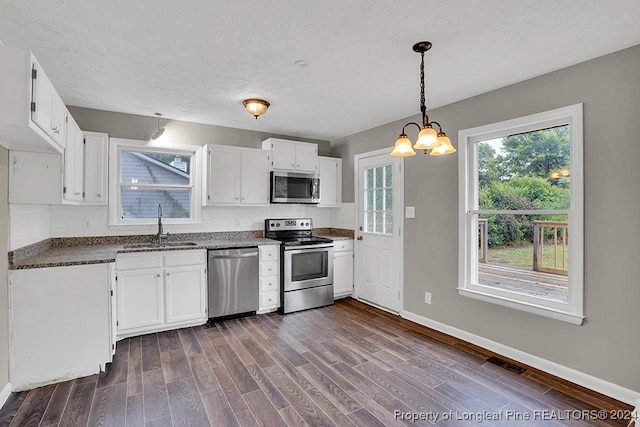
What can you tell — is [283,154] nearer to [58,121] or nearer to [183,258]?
[183,258]

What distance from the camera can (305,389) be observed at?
7.85 ft

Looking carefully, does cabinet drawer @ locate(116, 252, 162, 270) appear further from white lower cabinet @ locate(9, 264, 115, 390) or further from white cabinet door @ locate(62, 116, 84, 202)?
white cabinet door @ locate(62, 116, 84, 202)

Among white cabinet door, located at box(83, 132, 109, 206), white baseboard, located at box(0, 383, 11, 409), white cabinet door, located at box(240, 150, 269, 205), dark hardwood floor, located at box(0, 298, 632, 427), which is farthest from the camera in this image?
white cabinet door, located at box(240, 150, 269, 205)

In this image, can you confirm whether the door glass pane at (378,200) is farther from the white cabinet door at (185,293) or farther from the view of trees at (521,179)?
the white cabinet door at (185,293)

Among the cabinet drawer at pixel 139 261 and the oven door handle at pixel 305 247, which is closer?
the cabinet drawer at pixel 139 261

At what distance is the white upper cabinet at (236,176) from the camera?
4.04 m

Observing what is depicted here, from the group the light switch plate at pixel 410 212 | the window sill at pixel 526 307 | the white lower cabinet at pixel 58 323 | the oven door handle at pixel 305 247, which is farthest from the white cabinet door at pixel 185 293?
the window sill at pixel 526 307

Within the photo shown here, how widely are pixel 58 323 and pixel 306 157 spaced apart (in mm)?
3308

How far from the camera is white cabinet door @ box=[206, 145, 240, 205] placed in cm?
403

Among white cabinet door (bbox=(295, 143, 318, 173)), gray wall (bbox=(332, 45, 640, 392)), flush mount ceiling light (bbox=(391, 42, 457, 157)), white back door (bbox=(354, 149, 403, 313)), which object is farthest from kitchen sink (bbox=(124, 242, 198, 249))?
gray wall (bbox=(332, 45, 640, 392))

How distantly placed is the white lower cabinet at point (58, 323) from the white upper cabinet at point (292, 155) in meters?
2.46

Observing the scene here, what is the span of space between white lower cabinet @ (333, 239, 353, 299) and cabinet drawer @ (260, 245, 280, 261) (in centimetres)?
88

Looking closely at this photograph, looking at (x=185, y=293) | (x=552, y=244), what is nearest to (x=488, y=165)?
(x=552, y=244)

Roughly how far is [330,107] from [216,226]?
2177 mm
